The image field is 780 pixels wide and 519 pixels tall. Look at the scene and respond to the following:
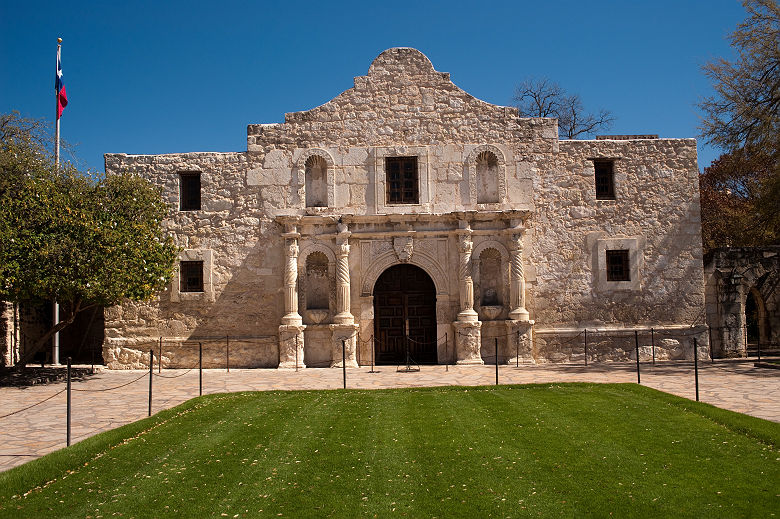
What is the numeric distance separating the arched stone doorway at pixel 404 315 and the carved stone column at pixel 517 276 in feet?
7.29

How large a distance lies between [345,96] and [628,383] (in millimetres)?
11150

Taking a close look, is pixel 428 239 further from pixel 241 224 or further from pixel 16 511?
pixel 16 511

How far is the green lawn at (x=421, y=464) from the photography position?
6012 mm

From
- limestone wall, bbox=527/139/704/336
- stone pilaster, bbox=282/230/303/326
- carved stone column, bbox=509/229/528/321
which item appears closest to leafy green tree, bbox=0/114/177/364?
stone pilaster, bbox=282/230/303/326

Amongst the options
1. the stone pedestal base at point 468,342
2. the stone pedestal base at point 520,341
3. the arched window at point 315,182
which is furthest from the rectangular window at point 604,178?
the arched window at point 315,182

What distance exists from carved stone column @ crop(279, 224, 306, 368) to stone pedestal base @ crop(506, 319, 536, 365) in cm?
570

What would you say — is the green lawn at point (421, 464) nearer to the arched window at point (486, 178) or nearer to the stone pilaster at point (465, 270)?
the stone pilaster at point (465, 270)

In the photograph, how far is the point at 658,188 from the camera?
18.8 m

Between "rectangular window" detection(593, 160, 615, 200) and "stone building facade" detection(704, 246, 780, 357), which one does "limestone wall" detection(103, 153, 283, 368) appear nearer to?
"rectangular window" detection(593, 160, 615, 200)

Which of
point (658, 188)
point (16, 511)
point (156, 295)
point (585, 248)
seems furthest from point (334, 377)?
point (658, 188)

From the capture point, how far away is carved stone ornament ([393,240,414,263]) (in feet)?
59.4

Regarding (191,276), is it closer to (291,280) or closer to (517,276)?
(291,280)

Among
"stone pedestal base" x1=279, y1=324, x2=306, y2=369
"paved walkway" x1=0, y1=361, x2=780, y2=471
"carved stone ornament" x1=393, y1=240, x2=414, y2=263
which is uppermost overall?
"carved stone ornament" x1=393, y1=240, x2=414, y2=263

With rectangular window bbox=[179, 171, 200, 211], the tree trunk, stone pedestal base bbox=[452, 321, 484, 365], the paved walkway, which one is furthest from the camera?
rectangular window bbox=[179, 171, 200, 211]
